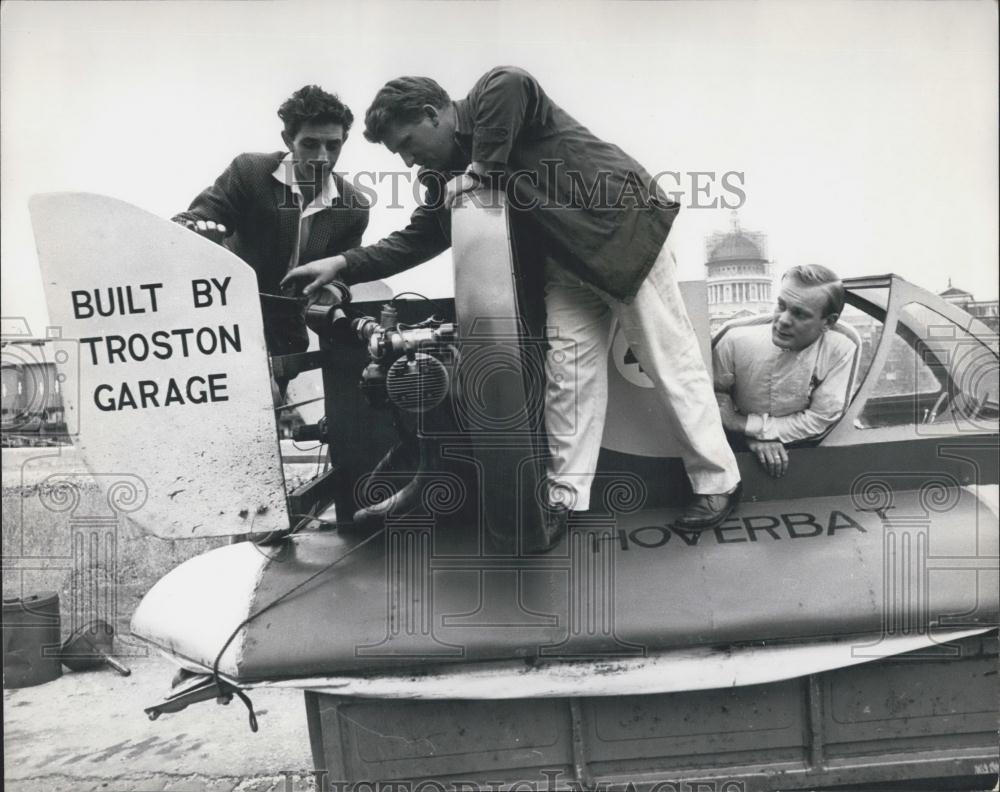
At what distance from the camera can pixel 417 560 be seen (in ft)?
7.21

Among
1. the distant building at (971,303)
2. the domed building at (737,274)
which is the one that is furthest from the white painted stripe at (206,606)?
the distant building at (971,303)

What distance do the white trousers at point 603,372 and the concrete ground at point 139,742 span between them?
1.85 metres

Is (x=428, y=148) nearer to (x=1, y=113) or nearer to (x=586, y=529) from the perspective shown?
(x=586, y=529)

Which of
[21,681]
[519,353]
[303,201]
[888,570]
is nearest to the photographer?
[519,353]

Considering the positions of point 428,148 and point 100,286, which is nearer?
point 100,286

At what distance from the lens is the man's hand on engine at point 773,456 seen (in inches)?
92.0

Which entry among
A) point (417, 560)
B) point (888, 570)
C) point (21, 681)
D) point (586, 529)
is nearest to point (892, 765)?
point (888, 570)

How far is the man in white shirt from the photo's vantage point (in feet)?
7.73

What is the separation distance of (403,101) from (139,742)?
10.1 feet

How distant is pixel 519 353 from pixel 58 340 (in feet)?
3.95

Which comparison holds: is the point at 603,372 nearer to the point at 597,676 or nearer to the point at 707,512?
the point at 707,512

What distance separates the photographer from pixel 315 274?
2393 millimetres
